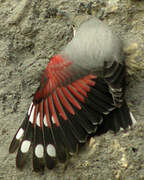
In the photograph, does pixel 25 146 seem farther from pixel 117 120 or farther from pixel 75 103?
pixel 117 120

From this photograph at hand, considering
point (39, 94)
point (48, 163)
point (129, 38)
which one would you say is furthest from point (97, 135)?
point (129, 38)

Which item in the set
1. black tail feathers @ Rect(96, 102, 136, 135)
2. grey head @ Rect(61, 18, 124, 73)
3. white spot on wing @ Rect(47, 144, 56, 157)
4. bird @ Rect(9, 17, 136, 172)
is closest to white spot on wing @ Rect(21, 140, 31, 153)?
bird @ Rect(9, 17, 136, 172)

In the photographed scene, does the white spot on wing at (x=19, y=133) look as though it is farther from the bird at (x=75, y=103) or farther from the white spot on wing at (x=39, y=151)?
the white spot on wing at (x=39, y=151)

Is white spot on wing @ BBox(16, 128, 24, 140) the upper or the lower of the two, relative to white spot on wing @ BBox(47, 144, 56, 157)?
upper

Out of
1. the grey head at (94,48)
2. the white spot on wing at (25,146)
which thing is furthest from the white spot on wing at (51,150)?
the grey head at (94,48)

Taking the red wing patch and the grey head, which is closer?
Answer: the red wing patch

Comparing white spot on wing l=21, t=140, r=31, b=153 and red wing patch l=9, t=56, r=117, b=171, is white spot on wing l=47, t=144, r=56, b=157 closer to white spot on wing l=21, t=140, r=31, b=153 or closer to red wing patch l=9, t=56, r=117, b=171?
red wing patch l=9, t=56, r=117, b=171
